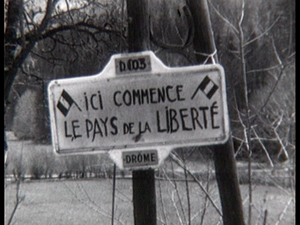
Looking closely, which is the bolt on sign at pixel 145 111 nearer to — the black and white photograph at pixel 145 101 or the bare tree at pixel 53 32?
the black and white photograph at pixel 145 101

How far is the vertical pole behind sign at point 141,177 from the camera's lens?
2055mm

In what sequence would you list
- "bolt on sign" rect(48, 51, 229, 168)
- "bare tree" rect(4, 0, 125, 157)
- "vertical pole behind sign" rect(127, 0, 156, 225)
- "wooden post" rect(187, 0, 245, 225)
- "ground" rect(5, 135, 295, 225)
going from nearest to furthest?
"bolt on sign" rect(48, 51, 229, 168) < "vertical pole behind sign" rect(127, 0, 156, 225) < "wooden post" rect(187, 0, 245, 225) < "bare tree" rect(4, 0, 125, 157) < "ground" rect(5, 135, 295, 225)

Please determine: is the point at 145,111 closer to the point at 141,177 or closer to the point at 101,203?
the point at 141,177

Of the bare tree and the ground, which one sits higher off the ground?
the bare tree

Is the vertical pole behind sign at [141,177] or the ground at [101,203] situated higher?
the vertical pole behind sign at [141,177]

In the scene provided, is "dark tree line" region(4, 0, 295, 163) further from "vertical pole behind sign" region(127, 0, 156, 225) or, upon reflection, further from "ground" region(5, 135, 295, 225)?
"ground" region(5, 135, 295, 225)

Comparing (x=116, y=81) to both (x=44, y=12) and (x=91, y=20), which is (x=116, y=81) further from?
(x=44, y=12)

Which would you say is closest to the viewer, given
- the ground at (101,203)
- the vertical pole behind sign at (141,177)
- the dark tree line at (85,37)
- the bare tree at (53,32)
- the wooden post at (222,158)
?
the vertical pole behind sign at (141,177)

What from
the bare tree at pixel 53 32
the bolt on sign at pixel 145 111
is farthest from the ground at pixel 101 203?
the bolt on sign at pixel 145 111

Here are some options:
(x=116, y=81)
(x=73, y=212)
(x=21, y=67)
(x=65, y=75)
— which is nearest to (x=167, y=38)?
(x=65, y=75)

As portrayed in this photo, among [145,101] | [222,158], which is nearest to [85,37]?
[222,158]

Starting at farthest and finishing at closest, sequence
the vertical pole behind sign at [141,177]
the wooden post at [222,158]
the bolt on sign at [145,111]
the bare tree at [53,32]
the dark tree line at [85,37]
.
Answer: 1. the bare tree at [53,32]
2. the wooden post at [222,158]
3. the dark tree line at [85,37]
4. the vertical pole behind sign at [141,177]
5. the bolt on sign at [145,111]

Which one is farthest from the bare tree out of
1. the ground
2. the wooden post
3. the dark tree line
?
the ground

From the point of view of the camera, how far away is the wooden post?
10.6ft
